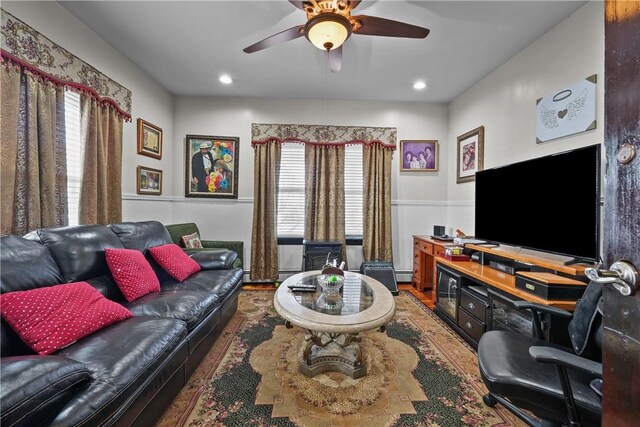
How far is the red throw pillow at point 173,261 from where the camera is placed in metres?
2.32

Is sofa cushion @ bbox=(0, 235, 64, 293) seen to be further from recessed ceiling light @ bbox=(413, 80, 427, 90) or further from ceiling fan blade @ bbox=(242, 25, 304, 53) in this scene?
recessed ceiling light @ bbox=(413, 80, 427, 90)

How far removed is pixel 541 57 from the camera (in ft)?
8.07

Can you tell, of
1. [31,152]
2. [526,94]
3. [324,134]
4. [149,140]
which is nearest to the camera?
[31,152]

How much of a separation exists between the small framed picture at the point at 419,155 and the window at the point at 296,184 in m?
0.68

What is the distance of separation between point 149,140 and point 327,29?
2.75 meters

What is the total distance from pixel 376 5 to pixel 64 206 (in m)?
2.99

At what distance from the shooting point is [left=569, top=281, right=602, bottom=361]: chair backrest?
1.23 metres

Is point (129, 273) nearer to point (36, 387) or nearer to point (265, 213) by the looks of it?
point (36, 387)

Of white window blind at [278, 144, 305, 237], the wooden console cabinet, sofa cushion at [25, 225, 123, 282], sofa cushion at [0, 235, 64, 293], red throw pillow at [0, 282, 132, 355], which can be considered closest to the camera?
red throw pillow at [0, 282, 132, 355]

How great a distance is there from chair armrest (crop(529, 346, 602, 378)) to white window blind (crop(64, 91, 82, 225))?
332 centimetres

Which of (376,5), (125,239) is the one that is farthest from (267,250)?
(376,5)

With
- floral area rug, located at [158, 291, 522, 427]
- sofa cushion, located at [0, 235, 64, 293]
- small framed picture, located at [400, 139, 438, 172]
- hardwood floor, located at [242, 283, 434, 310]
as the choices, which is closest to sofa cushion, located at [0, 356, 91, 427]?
sofa cushion, located at [0, 235, 64, 293]

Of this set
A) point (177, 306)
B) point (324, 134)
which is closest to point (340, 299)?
point (177, 306)

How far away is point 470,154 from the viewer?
3545 millimetres
